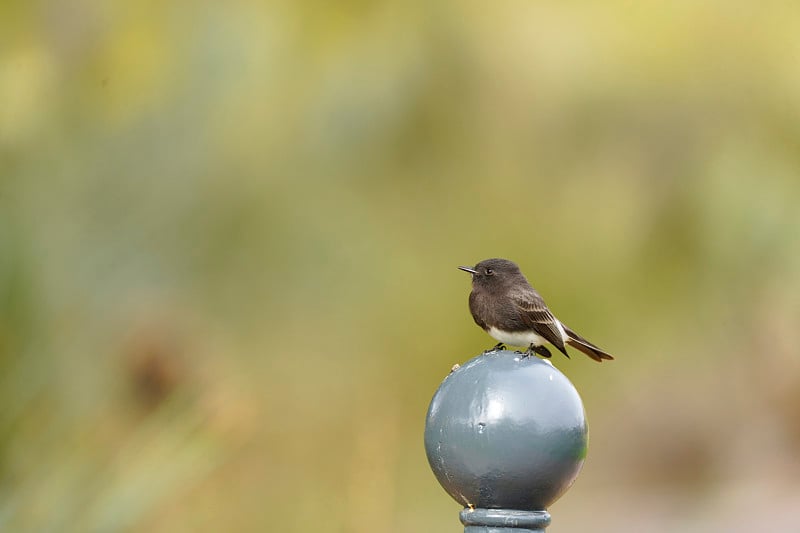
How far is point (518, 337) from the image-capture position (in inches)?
172

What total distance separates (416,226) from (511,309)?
516 cm

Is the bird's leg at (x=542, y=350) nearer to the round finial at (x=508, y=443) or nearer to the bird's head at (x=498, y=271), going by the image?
the bird's head at (x=498, y=271)

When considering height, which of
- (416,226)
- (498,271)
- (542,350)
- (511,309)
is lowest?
(416,226)

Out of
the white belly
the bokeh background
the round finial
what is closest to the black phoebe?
the white belly

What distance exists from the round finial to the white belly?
1.59 meters

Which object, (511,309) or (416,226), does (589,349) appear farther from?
(416,226)

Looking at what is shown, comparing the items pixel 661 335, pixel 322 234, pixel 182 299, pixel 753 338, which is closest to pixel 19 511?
pixel 182 299

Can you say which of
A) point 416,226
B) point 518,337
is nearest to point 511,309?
point 518,337

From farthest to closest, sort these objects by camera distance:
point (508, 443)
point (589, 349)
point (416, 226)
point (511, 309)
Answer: point (416, 226)
point (589, 349)
point (511, 309)
point (508, 443)

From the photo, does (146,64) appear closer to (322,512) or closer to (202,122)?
(202,122)

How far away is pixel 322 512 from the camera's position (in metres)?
7.62

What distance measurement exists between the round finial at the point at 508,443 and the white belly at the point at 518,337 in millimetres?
1589

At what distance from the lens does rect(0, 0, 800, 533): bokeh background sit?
629 cm

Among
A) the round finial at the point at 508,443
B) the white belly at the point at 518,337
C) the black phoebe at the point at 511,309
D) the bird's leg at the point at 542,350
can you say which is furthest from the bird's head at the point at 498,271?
the round finial at the point at 508,443
